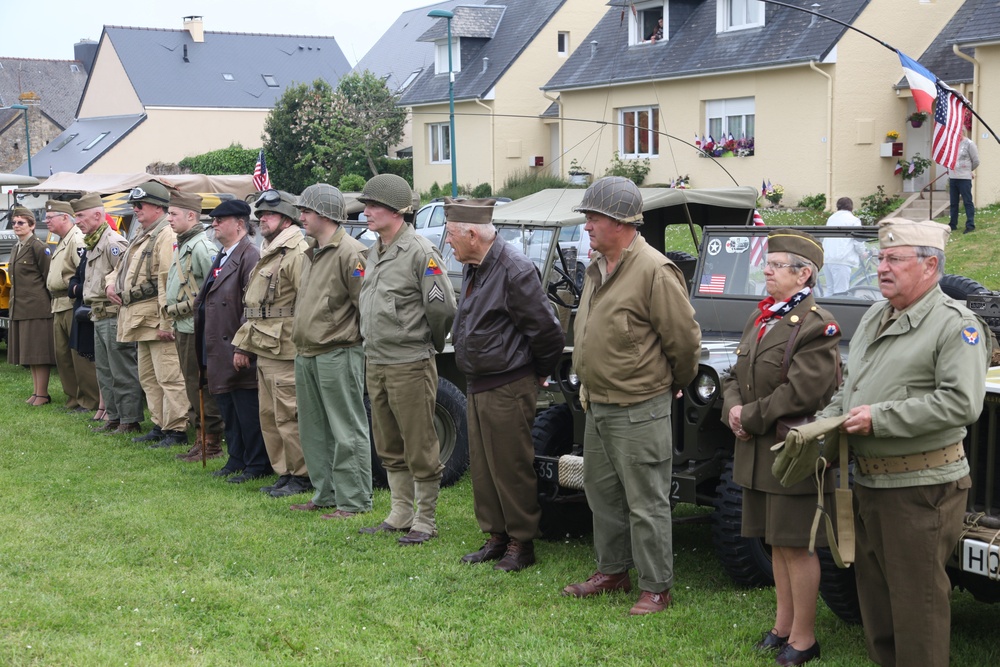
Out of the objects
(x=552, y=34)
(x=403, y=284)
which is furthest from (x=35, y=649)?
(x=552, y=34)

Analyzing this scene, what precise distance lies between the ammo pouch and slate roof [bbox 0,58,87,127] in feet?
200

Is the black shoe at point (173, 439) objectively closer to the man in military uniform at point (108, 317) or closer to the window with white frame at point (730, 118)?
the man in military uniform at point (108, 317)

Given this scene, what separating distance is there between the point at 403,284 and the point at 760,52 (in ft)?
64.4

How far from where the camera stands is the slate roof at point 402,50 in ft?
148

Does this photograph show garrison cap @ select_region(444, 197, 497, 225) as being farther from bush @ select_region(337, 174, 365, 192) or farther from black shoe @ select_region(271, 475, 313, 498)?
bush @ select_region(337, 174, 365, 192)

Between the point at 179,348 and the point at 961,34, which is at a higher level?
the point at 961,34

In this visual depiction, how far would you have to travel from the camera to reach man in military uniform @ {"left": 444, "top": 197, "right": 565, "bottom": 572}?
5883 mm

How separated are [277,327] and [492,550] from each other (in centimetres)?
236

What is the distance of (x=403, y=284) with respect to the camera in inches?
257

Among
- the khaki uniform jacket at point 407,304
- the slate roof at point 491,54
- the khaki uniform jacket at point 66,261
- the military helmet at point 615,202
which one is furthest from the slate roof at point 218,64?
the military helmet at point 615,202

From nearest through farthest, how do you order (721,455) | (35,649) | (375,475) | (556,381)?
(35,649), (721,455), (556,381), (375,475)

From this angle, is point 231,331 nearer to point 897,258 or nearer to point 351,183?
point 897,258

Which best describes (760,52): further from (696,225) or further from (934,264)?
(934,264)

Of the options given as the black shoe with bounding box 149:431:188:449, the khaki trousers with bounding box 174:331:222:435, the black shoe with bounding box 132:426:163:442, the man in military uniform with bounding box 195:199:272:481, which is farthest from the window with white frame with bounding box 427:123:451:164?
the man in military uniform with bounding box 195:199:272:481
